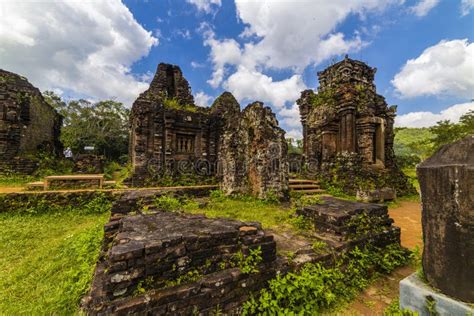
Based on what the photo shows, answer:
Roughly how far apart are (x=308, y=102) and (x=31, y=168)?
17.2 metres

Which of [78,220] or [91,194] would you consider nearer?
[78,220]

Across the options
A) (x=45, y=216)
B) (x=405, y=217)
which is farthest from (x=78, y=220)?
(x=405, y=217)

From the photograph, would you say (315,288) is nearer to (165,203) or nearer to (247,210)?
(247,210)

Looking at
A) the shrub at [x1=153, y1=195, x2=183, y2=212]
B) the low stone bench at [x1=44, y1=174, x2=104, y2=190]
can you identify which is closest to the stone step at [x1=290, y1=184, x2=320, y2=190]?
the shrub at [x1=153, y1=195, x2=183, y2=212]

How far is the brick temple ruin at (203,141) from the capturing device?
7.00 m

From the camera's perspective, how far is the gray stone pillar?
1763 millimetres

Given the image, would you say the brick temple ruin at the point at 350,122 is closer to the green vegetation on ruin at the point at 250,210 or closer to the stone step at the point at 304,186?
the stone step at the point at 304,186

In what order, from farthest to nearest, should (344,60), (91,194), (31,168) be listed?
(31,168) < (344,60) < (91,194)

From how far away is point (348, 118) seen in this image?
10312 millimetres

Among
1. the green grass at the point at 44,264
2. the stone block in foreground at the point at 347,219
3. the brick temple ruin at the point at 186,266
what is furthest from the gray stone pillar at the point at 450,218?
the green grass at the point at 44,264

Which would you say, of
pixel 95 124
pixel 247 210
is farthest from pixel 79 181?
pixel 95 124

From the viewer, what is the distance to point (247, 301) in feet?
7.89

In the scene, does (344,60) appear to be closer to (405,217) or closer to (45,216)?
(405,217)

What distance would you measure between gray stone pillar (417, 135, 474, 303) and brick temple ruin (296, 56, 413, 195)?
8748mm
